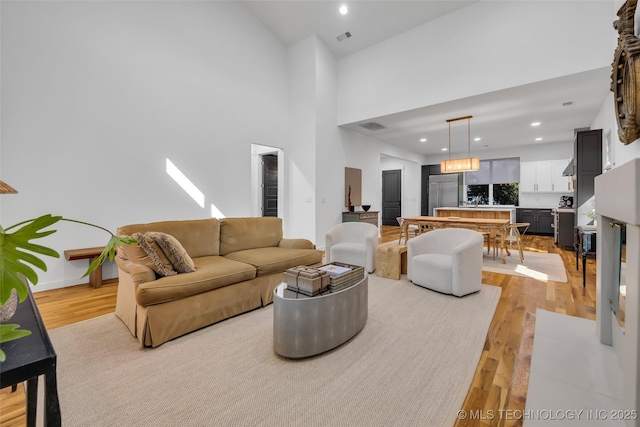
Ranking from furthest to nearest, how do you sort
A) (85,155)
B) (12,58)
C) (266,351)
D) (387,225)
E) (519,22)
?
(387,225) → (519,22) → (85,155) → (12,58) → (266,351)

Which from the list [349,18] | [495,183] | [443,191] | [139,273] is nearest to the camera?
[139,273]

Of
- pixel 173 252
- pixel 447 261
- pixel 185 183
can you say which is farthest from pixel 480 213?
pixel 173 252

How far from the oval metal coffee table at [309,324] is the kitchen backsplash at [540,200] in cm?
881

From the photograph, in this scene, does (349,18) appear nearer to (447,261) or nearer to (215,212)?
(215,212)

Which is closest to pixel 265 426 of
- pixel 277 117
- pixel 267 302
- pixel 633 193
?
pixel 267 302

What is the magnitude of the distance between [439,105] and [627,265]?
13.7 feet

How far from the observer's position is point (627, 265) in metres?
1.39

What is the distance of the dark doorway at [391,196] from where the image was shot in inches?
411

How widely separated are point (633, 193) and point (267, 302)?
2686mm

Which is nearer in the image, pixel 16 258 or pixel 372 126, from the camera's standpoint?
pixel 16 258

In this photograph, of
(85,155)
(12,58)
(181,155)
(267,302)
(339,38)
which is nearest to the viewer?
(267,302)

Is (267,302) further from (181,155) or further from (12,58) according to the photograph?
(12,58)

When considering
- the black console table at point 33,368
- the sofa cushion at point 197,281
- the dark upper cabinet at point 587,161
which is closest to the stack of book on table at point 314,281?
the sofa cushion at point 197,281

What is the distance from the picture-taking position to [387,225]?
10727mm
